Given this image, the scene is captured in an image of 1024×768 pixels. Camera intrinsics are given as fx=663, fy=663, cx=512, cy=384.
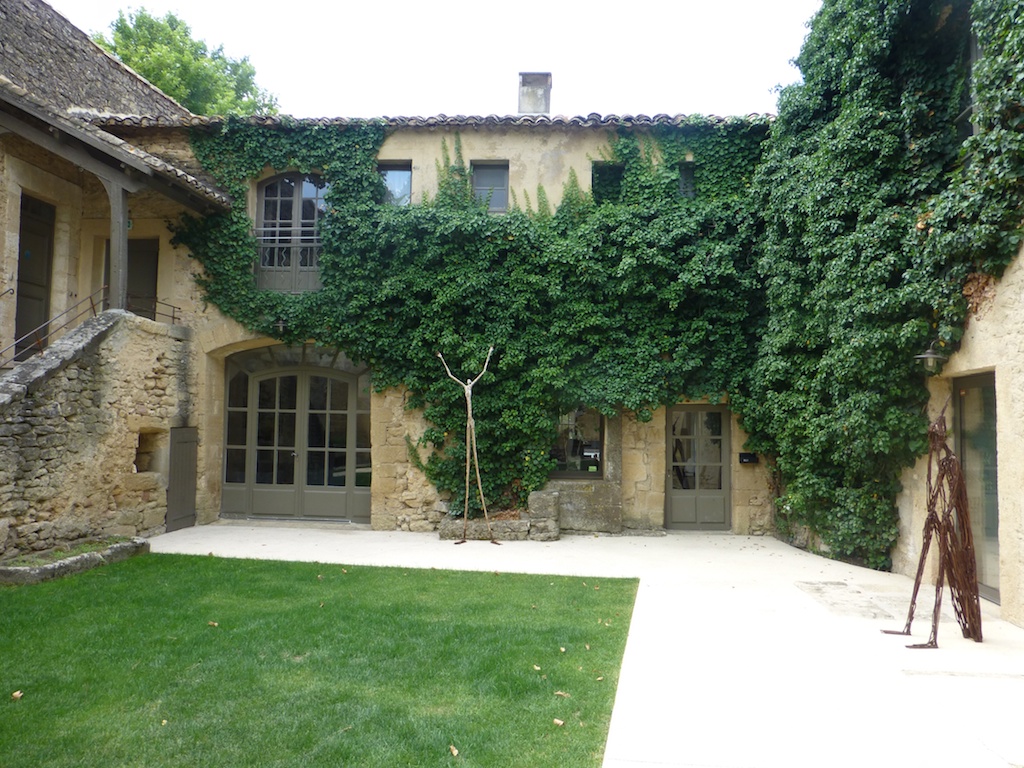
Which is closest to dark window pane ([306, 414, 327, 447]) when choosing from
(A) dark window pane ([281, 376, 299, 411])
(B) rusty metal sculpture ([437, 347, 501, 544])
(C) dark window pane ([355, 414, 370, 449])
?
(A) dark window pane ([281, 376, 299, 411])

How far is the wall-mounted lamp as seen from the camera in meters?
5.99

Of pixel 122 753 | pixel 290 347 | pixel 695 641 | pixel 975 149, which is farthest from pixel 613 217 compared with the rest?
pixel 122 753

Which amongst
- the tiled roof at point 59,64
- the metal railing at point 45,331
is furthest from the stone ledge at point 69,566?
the tiled roof at point 59,64

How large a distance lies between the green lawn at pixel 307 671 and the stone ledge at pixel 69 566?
264 millimetres

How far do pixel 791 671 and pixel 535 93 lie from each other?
9744mm

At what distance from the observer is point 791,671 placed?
4.09 meters

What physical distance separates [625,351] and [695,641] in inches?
205

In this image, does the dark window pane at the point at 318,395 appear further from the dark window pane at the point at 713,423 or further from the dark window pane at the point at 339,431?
the dark window pane at the point at 713,423

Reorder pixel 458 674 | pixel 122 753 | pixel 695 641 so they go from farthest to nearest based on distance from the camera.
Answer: pixel 695 641 → pixel 458 674 → pixel 122 753

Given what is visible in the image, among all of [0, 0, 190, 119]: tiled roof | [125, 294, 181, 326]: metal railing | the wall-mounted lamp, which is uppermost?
[0, 0, 190, 119]: tiled roof

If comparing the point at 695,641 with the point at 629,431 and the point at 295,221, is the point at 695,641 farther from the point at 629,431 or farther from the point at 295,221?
the point at 295,221

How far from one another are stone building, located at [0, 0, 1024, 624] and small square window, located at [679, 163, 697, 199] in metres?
0.78

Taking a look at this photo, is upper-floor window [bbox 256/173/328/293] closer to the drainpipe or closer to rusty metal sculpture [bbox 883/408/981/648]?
the drainpipe

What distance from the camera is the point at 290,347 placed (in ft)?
34.2
